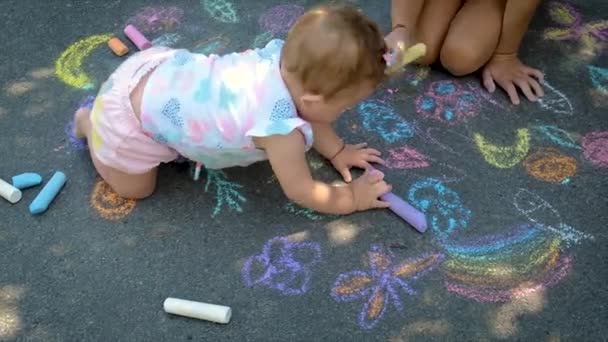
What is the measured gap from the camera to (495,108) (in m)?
2.16

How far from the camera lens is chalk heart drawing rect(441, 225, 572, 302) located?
5.61 ft

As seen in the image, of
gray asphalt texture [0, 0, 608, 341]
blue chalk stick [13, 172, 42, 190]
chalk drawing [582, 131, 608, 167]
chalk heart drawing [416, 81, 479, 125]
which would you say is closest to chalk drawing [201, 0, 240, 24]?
gray asphalt texture [0, 0, 608, 341]

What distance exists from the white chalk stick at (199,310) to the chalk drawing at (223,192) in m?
0.30

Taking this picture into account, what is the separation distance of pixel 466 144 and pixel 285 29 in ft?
2.52

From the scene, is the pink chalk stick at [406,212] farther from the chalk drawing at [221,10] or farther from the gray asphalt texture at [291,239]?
the chalk drawing at [221,10]

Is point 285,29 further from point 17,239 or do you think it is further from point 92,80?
point 17,239

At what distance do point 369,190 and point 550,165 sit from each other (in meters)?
0.55

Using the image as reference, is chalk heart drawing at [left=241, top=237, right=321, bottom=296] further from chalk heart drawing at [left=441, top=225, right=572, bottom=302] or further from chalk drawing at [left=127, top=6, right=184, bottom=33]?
chalk drawing at [left=127, top=6, right=184, bottom=33]

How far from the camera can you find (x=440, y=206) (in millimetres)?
1886

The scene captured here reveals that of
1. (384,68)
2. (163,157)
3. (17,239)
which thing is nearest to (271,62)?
(384,68)

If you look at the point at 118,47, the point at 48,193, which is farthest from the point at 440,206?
the point at 118,47

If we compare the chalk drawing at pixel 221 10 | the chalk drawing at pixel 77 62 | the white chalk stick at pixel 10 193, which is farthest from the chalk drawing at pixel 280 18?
the white chalk stick at pixel 10 193

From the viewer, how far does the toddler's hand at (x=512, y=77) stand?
2176 millimetres

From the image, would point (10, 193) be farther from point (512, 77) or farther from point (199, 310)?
point (512, 77)
